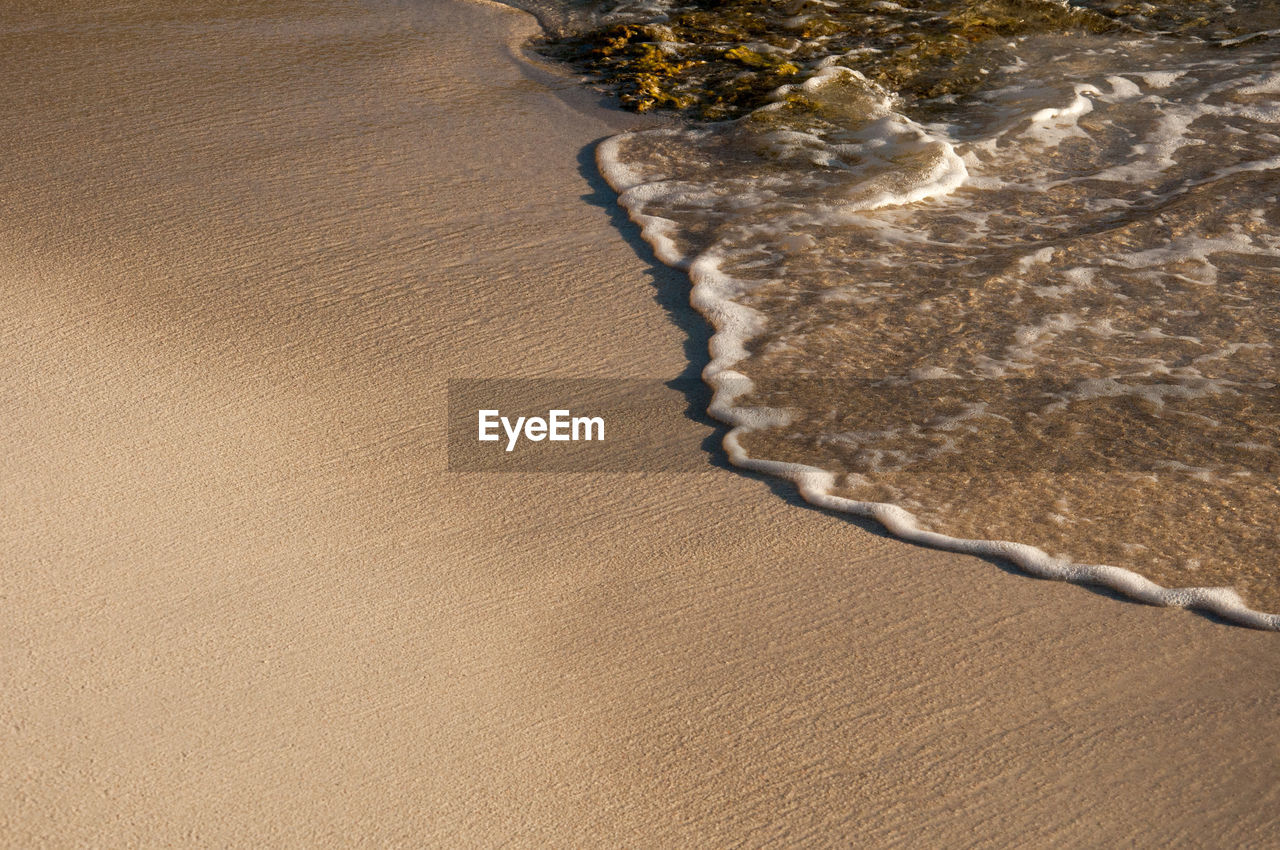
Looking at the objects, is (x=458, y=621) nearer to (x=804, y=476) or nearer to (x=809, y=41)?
(x=804, y=476)

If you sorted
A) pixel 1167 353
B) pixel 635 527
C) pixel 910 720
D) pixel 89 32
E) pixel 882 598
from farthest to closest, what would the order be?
pixel 89 32, pixel 1167 353, pixel 635 527, pixel 882 598, pixel 910 720

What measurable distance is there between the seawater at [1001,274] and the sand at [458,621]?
0.18 meters

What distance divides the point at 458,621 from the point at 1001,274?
2.10m

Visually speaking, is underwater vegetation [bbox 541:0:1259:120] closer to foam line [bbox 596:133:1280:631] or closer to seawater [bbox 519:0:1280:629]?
seawater [bbox 519:0:1280:629]

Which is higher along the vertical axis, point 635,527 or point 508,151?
point 508,151

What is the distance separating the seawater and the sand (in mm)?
183

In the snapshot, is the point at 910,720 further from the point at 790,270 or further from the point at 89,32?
the point at 89,32

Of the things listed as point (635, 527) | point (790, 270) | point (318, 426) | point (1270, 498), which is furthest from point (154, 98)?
point (1270, 498)

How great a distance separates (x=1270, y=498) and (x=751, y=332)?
52.7 inches

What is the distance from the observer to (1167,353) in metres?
3.03

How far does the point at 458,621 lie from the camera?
209 cm

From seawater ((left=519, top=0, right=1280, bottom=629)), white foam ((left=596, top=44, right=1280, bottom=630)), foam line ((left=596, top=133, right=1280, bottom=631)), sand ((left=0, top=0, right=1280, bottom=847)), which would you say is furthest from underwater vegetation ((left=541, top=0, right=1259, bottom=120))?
sand ((left=0, top=0, right=1280, bottom=847))

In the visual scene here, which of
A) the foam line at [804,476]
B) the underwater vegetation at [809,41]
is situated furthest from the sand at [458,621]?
the underwater vegetation at [809,41]

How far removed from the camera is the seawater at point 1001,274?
2480 mm
